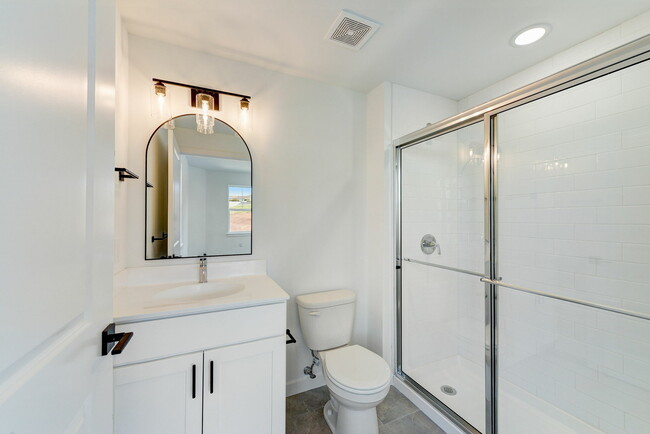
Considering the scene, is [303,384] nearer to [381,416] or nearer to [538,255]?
[381,416]

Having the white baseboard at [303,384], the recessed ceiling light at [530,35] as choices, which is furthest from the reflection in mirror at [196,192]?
the recessed ceiling light at [530,35]

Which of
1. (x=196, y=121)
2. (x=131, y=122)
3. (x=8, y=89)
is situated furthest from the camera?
(x=196, y=121)

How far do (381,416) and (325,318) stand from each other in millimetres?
707

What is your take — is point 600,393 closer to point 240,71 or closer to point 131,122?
point 240,71

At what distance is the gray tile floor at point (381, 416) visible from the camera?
1.55 metres

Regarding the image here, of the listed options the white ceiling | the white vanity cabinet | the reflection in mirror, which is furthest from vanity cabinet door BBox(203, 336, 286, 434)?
the white ceiling

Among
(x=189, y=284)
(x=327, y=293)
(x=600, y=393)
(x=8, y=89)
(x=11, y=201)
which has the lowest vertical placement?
(x=600, y=393)

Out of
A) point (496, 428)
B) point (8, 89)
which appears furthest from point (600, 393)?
point (8, 89)

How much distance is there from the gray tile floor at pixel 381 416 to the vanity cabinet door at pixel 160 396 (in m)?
0.73

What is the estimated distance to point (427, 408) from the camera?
1685mm

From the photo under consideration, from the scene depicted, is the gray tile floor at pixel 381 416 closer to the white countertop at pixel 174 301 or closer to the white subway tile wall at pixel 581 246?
the white subway tile wall at pixel 581 246

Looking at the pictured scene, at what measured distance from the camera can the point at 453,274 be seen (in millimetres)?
2164

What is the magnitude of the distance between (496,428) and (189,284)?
1899mm

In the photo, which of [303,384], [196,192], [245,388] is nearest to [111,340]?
[245,388]
